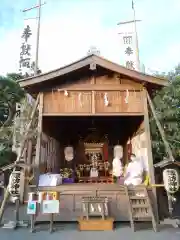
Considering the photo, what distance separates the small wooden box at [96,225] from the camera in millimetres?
5806

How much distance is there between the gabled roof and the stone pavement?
14.7ft

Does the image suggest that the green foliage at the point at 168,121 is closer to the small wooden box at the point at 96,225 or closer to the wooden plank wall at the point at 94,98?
the wooden plank wall at the point at 94,98

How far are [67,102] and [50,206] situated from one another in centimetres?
347

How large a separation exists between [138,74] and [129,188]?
3.69 metres

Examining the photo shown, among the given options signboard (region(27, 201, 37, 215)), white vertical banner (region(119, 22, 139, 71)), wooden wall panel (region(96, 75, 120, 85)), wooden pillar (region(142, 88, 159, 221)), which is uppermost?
white vertical banner (region(119, 22, 139, 71))

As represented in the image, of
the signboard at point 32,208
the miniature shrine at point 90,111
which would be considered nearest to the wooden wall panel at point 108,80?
the miniature shrine at point 90,111

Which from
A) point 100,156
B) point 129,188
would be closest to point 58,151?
point 100,156

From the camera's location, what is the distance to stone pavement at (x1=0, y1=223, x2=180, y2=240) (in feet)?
17.1

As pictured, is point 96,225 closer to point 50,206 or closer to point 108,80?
point 50,206

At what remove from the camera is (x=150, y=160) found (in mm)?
7141

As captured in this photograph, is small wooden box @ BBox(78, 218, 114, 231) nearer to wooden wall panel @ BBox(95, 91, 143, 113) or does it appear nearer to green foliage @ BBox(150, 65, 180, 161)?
wooden wall panel @ BBox(95, 91, 143, 113)

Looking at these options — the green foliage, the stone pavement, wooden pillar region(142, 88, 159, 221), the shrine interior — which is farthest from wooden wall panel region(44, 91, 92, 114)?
the green foliage

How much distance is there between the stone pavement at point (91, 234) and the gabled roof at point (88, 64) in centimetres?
447

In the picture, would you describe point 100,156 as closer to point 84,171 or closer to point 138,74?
point 84,171
